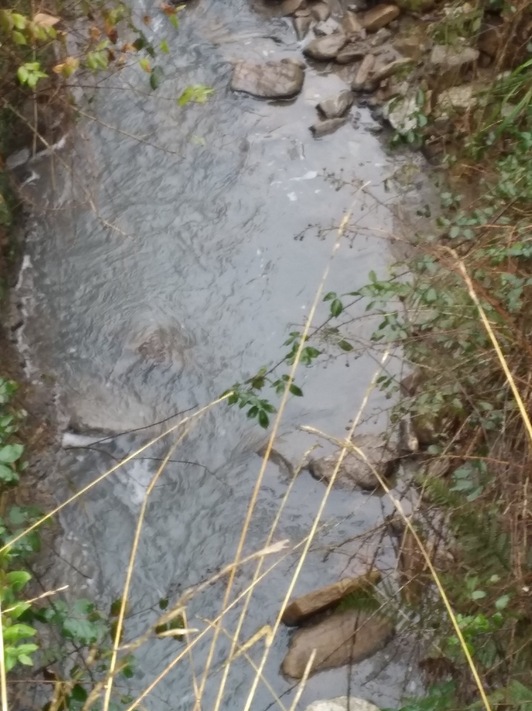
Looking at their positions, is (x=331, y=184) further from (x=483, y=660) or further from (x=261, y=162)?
(x=483, y=660)

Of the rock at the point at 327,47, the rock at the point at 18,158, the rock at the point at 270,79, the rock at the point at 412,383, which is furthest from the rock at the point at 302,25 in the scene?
the rock at the point at 412,383

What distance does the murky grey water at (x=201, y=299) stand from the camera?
2.99 metres

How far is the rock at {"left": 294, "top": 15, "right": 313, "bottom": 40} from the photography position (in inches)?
195

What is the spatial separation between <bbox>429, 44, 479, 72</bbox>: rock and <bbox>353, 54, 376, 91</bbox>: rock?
0.44 meters

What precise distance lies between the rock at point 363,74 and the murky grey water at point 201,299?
0.17m

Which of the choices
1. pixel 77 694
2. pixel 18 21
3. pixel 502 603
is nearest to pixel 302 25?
pixel 18 21

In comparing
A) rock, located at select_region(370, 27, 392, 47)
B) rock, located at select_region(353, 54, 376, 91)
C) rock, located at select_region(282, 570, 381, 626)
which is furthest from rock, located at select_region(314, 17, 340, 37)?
rock, located at select_region(282, 570, 381, 626)

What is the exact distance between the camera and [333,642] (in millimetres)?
2664

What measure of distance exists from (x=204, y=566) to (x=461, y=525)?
55.4 inches

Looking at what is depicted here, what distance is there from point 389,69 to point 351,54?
0.33 meters

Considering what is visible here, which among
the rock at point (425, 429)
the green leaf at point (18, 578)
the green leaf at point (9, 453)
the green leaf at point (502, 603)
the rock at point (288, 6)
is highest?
the green leaf at point (18, 578)

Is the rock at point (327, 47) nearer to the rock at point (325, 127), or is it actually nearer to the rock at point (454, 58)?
the rock at point (325, 127)

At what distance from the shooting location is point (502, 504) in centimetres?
204

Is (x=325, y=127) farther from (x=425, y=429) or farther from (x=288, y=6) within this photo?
(x=425, y=429)
